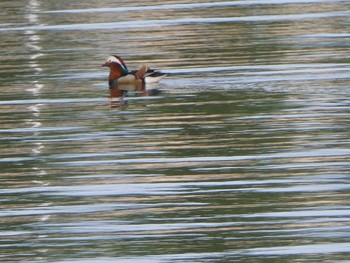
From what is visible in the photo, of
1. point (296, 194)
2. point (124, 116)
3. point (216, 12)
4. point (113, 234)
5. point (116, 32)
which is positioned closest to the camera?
point (113, 234)

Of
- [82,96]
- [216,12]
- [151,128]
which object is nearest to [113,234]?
[151,128]

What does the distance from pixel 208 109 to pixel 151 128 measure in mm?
1468

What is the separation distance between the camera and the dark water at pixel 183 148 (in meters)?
10.9

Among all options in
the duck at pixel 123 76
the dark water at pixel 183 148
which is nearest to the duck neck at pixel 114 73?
the duck at pixel 123 76

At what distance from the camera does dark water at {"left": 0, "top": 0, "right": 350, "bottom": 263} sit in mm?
10898

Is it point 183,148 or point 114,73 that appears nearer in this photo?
point 183,148

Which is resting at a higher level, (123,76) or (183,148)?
(183,148)

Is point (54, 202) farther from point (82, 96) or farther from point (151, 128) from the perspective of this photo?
point (82, 96)

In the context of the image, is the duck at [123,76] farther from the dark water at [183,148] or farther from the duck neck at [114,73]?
the dark water at [183,148]

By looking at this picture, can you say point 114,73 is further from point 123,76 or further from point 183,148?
point 183,148

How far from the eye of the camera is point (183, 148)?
14820 millimetres

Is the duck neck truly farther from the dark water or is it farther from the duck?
the dark water

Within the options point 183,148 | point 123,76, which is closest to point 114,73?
point 123,76

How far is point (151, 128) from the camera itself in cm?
1631
